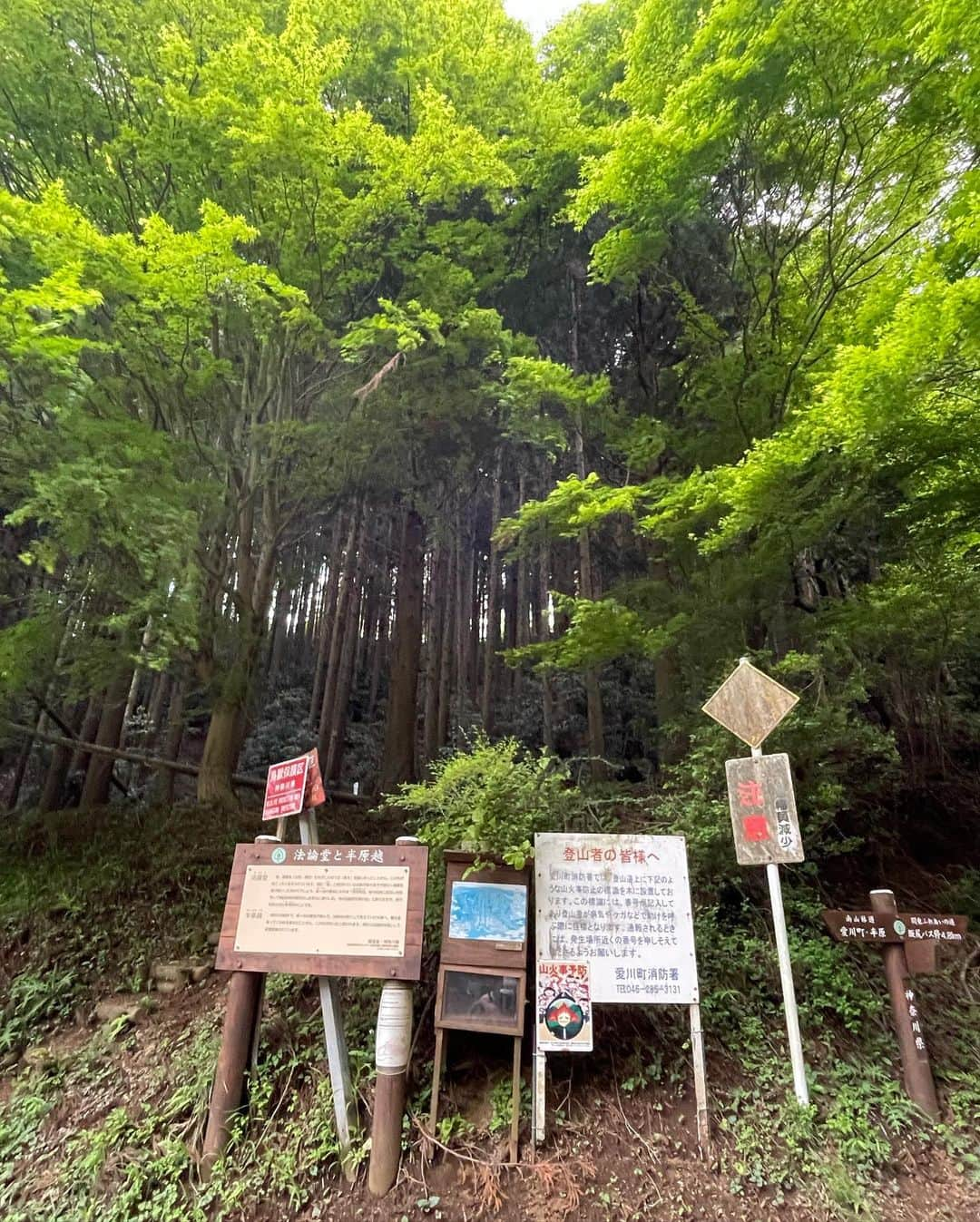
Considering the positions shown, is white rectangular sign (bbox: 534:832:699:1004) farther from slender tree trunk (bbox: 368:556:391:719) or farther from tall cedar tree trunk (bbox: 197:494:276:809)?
slender tree trunk (bbox: 368:556:391:719)

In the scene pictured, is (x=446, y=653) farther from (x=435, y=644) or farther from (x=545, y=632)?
(x=545, y=632)

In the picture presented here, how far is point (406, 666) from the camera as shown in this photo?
9.33m

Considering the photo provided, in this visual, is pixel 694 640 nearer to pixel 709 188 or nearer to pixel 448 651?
pixel 709 188

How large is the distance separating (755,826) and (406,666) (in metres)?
6.47

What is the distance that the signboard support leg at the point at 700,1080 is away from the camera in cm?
302

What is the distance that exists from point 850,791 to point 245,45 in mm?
8355

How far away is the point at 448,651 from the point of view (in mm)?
12711

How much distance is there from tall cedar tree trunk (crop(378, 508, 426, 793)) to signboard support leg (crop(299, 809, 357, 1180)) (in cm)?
507

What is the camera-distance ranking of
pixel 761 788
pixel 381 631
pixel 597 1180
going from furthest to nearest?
pixel 381 631
pixel 761 788
pixel 597 1180

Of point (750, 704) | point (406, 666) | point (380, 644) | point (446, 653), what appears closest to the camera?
point (750, 704)

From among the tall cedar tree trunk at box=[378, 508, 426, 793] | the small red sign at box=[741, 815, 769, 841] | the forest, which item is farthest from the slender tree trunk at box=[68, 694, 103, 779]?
the small red sign at box=[741, 815, 769, 841]

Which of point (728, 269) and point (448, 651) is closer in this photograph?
point (728, 269)

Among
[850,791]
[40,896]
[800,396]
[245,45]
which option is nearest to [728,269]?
[800,396]

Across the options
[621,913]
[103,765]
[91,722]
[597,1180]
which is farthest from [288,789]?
[91,722]
